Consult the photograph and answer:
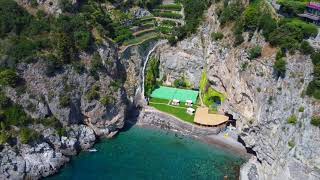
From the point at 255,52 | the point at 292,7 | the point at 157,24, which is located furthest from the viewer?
the point at 157,24

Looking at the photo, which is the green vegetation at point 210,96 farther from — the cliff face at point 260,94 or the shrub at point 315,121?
the shrub at point 315,121

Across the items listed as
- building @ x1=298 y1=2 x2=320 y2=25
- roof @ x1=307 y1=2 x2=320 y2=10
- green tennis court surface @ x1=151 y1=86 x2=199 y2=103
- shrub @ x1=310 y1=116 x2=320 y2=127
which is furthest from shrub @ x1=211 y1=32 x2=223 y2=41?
shrub @ x1=310 y1=116 x2=320 y2=127

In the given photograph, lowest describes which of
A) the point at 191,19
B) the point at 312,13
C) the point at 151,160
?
the point at 151,160

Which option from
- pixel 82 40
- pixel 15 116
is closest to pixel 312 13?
pixel 82 40

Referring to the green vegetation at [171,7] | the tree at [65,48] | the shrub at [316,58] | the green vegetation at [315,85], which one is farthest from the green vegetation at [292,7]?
the tree at [65,48]

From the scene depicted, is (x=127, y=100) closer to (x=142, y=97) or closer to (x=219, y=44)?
(x=142, y=97)

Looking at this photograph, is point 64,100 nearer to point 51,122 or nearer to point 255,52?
point 51,122

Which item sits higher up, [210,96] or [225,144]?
[210,96]
